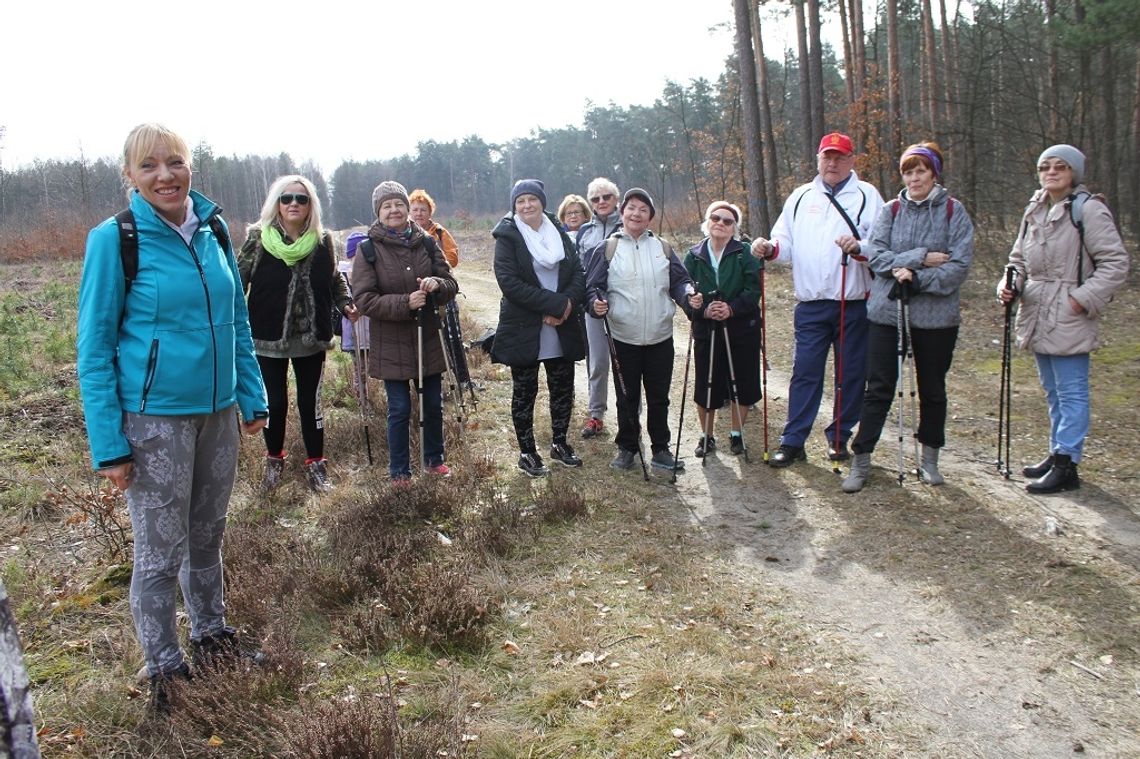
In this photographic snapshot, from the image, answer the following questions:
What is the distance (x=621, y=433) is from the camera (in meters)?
6.59

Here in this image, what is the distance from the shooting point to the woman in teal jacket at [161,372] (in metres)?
2.92

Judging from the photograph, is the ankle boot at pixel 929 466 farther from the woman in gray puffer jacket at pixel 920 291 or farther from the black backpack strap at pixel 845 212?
the black backpack strap at pixel 845 212

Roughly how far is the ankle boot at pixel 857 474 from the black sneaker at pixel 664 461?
1294 millimetres

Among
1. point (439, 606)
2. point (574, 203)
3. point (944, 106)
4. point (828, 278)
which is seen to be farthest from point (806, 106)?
point (439, 606)

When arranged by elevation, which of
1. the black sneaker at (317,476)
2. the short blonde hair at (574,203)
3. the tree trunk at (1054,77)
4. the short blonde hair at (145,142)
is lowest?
the black sneaker at (317,476)

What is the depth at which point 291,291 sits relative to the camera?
564 centimetres

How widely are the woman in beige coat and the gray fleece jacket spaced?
0.54 metres

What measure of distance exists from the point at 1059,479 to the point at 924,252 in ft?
6.01

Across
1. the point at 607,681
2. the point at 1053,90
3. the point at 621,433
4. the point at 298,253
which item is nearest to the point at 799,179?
the point at 1053,90

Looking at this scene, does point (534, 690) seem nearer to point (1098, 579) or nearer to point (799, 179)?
point (1098, 579)

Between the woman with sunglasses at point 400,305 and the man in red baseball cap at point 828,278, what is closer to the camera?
the woman with sunglasses at point 400,305

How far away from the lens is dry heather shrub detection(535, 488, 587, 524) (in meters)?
5.34

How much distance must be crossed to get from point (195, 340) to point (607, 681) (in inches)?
90.5

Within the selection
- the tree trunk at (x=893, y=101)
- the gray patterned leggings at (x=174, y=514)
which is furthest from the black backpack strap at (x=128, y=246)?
the tree trunk at (x=893, y=101)
